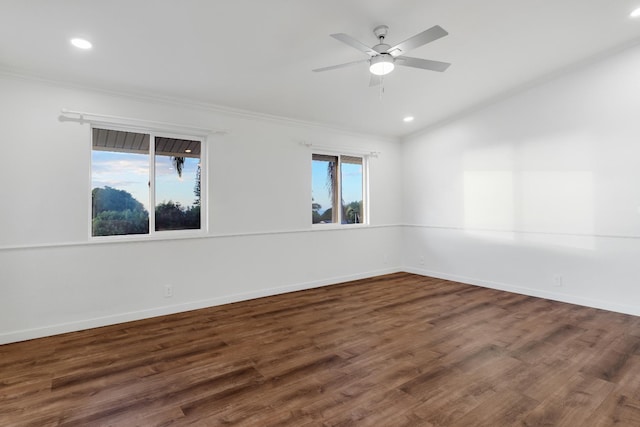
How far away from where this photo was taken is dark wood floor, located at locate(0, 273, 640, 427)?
1929mm

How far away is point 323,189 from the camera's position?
17.8ft

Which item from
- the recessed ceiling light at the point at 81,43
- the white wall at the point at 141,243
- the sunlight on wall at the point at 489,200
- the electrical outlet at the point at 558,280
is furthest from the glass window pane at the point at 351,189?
the recessed ceiling light at the point at 81,43

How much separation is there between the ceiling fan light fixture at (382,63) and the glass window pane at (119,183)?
2.72 metres

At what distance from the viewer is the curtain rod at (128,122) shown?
10.9 ft

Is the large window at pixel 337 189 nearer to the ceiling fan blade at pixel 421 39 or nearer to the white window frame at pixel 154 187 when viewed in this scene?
the white window frame at pixel 154 187

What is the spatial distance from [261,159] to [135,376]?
2.95 m

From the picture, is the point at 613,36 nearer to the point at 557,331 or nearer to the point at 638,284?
the point at 638,284

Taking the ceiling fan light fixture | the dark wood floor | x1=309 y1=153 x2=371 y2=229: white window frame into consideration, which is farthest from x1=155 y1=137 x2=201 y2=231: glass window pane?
the ceiling fan light fixture

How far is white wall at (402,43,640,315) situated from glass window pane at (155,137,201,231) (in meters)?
3.90

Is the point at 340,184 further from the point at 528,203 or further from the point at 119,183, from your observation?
the point at 119,183

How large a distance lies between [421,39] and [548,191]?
10.1ft

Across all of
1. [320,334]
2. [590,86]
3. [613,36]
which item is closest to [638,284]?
[590,86]

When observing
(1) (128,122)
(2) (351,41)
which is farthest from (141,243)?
(2) (351,41)

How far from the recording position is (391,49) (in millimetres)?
2723
